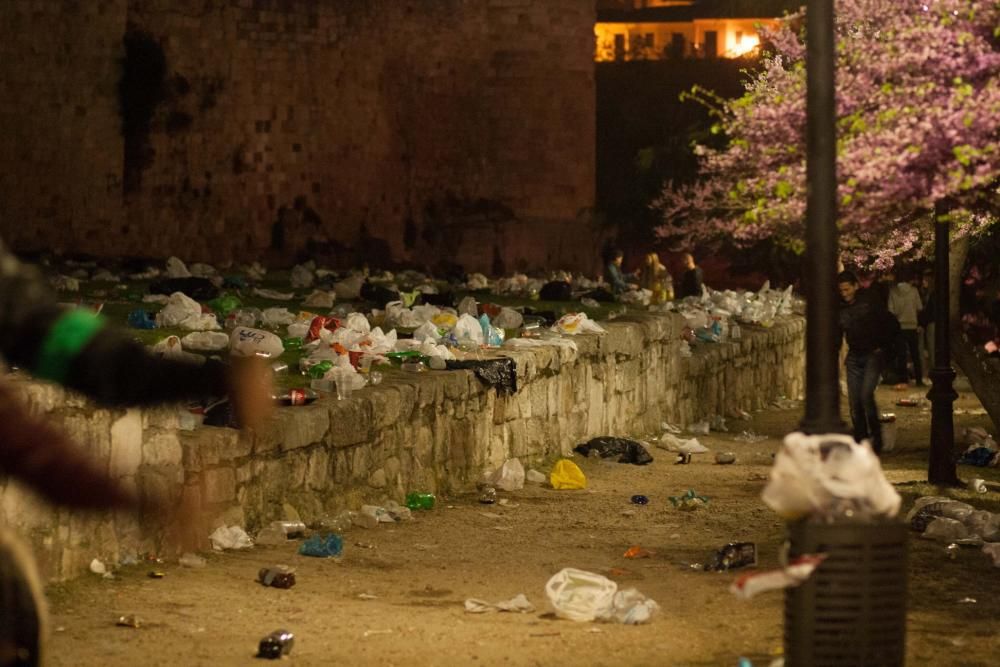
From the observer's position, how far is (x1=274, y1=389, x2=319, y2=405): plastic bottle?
342 inches

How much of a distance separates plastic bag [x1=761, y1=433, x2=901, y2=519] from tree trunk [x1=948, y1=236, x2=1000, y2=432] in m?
7.02

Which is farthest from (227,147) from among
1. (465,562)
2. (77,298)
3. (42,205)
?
(465,562)

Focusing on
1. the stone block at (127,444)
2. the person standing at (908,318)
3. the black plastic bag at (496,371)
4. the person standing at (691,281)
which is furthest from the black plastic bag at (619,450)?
the person standing at (691,281)

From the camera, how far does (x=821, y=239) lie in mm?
5449

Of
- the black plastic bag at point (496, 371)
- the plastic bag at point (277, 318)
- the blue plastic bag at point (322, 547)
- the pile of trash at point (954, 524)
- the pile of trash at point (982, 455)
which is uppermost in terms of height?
the plastic bag at point (277, 318)

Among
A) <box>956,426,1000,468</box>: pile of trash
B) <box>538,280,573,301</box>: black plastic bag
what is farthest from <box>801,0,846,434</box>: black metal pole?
<box>538,280,573,301</box>: black plastic bag

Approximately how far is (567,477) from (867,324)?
3241 mm

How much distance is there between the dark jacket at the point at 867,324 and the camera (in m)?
13.0

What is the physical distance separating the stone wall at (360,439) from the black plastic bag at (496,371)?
0.26 feet

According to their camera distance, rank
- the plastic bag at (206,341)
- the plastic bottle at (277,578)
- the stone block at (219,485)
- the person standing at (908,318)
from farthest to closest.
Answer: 1. the person standing at (908,318)
2. the plastic bag at (206,341)
3. the stone block at (219,485)
4. the plastic bottle at (277,578)

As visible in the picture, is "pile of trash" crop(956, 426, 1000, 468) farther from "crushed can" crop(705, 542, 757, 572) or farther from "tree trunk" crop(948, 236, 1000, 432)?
"crushed can" crop(705, 542, 757, 572)

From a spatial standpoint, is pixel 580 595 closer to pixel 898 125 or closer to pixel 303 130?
pixel 898 125

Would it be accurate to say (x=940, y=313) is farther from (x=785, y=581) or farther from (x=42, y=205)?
(x=42, y=205)

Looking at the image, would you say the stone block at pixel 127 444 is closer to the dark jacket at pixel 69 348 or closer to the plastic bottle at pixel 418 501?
the plastic bottle at pixel 418 501
